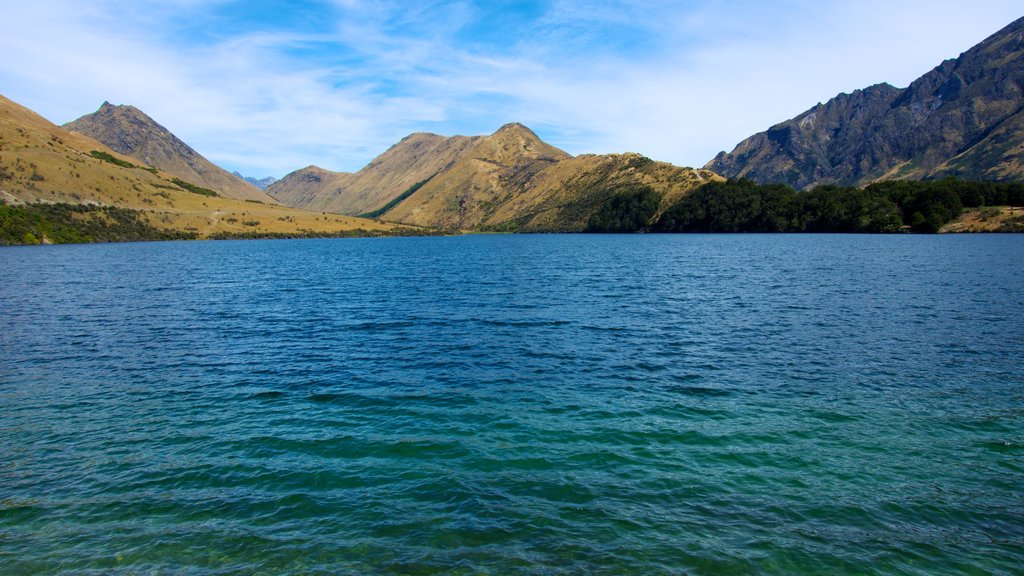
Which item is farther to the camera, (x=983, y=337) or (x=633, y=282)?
(x=633, y=282)

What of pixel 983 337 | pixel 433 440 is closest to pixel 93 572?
pixel 433 440

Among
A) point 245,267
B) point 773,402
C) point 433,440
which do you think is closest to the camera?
point 433,440

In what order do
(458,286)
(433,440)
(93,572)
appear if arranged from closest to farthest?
(93,572) < (433,440) < (458,286)

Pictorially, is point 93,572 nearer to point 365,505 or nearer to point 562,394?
point 365,505

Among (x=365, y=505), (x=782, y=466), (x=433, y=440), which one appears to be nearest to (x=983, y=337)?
(x=782, y=466)

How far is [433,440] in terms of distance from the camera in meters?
21.7

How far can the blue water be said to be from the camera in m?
14.6

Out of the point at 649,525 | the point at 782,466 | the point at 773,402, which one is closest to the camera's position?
the point at 649,525

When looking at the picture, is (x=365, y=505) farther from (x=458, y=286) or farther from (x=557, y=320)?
(x=458, y=286)

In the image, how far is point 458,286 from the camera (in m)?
74.6

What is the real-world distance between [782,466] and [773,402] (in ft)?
23.1

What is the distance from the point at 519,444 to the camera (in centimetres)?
2123

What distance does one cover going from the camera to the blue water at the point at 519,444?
575 inches

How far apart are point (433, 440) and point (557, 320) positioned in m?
27.3
